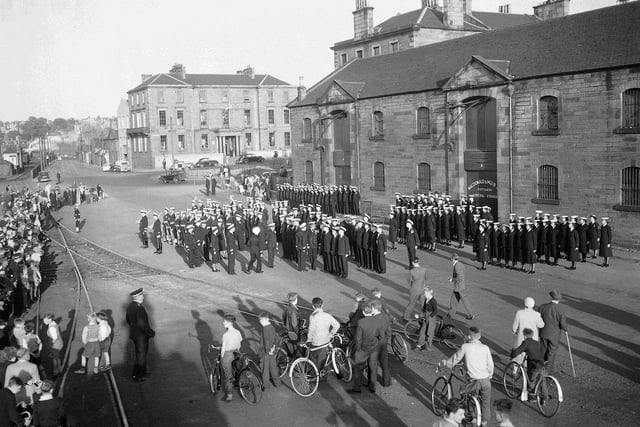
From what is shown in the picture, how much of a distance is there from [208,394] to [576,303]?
10.9m

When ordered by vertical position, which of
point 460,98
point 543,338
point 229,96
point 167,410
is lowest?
point 167,410

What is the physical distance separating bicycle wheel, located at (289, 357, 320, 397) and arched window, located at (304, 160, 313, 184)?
34.0 m

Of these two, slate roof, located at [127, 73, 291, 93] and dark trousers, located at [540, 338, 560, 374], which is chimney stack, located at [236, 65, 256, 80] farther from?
dark trousers, located at [540, 338, 560, 374]

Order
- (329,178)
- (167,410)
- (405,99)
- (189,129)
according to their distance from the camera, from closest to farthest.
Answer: (167,410), (405,99), (329,178), (189,129)

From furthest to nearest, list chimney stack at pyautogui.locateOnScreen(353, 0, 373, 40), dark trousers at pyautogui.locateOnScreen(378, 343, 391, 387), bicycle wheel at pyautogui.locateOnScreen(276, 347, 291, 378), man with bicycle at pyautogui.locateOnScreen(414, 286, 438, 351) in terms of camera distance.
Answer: chimney stack at pyautogui.locateOnScreen(353, 0, 373, 40) < man with bicycle at pyautogui.locateOnScreen(414, 286, 438, 351) < bicycle wheel at pyautogui.locateOnScreen(276, 347, 291, 378) < dark trousers at pyautogui.locateOnScreen(378, 343, 391, 387)

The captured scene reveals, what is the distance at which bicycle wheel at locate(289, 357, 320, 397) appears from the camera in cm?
1188

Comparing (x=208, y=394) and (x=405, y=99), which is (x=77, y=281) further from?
(x=405, y=99)

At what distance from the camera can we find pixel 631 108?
2491 centimetres

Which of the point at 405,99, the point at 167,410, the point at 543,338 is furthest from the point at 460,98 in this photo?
the point at 167,410

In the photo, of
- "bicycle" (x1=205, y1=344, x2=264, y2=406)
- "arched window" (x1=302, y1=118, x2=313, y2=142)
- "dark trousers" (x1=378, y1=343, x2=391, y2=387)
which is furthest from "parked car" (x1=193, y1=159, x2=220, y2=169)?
"dark trousers" (x1=378, y1=343, x2=391, y2=387)

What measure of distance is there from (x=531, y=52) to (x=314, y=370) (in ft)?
76.5

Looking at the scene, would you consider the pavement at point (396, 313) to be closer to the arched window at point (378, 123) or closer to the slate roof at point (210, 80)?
the arched window at point (378, 123)

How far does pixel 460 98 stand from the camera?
32.1m

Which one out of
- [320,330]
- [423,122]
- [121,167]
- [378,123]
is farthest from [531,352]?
[121,167]
